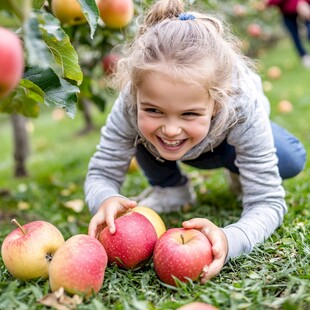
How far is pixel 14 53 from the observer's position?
106 centimetres

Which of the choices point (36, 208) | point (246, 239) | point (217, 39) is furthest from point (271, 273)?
point (36, 208)

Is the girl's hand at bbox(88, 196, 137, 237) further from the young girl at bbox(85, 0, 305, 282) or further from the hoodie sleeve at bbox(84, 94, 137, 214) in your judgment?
the hoodie sleeve at bbox(84, 94, 137, 214)

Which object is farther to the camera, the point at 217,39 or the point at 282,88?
the point at 282,88

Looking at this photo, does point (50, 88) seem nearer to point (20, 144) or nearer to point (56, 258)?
point (56, 258)

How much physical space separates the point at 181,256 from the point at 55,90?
2.10 feet

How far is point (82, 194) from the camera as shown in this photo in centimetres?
309

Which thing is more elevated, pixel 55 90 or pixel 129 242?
pixel 55 90

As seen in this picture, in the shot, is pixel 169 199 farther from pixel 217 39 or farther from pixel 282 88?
pixel 282 88

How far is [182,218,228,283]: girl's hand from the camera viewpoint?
153 cm

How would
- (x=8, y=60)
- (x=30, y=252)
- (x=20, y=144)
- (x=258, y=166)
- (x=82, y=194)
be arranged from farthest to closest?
(x=20, y=144) → (x=82, y=194) → (x=258, y=166) → (x=30, y=252) → (x=8, y=60)

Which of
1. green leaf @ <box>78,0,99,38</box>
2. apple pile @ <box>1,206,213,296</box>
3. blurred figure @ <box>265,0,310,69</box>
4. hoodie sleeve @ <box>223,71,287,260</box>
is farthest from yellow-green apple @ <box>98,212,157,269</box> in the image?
blurred figure @ <box>265,0,310,69</box>

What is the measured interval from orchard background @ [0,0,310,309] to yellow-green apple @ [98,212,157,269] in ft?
0.13

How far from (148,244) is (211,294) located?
0.97 ft

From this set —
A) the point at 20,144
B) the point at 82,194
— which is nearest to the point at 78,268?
the point at 82,194
